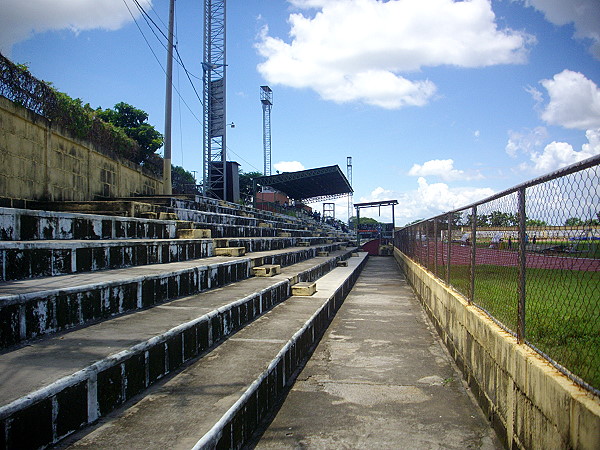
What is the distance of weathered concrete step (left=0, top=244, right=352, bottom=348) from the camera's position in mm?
2498

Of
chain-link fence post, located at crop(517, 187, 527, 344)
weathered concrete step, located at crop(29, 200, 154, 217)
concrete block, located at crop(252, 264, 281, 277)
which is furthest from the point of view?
concrete block, located at crop(252, 264, 281, 277)

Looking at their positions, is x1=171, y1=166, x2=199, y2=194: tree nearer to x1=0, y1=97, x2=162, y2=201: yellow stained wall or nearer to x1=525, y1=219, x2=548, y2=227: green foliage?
x1=0, y1=97, x2=162, y2=201: yellow stained wall

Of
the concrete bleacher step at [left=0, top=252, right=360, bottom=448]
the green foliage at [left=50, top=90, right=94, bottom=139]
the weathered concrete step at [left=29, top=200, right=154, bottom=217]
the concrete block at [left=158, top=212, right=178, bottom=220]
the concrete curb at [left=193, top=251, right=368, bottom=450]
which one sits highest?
the green foliage at [left=50, top=90, right=94, bottom=139]

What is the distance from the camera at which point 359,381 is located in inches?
158

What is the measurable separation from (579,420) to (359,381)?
7.93 feet

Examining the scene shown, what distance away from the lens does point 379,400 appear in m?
3.54

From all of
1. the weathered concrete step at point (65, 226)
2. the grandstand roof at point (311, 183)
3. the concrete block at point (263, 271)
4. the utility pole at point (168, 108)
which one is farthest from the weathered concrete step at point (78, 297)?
the grandstand roof at point (311, 183)

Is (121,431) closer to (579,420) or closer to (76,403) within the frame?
(76,403)

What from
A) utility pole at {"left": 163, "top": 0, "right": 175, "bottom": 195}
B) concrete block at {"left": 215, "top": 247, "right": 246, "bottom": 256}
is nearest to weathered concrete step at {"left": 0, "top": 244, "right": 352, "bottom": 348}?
concrete block at {"left": 215, "top": 247, "right": 246, "bottom": 256}

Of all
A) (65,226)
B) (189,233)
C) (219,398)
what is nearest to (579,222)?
(219,398)

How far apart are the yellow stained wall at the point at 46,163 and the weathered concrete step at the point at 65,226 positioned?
6.88ft

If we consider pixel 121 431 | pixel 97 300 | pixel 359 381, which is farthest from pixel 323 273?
pixel 121 431

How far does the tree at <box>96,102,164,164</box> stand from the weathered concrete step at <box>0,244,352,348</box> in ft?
80.0

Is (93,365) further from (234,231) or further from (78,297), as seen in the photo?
(234,231)
